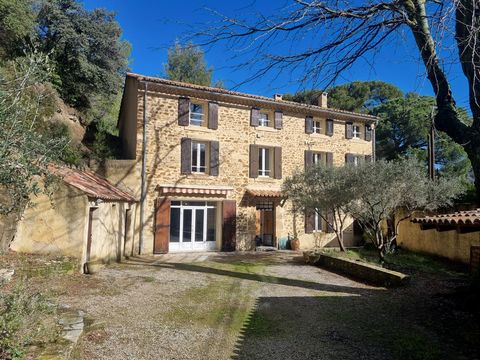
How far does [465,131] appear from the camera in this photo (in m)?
4.68

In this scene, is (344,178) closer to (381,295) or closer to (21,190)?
(381,295)

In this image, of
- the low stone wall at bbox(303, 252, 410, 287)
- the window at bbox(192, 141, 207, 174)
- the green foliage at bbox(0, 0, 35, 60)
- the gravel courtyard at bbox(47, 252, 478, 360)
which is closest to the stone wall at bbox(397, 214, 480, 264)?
the gravel courtyard at bbox(47, 252, 478, 360)

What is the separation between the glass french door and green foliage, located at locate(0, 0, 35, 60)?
10.8m

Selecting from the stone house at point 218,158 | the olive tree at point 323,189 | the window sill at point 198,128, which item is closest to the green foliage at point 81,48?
the stone house at point 218,158

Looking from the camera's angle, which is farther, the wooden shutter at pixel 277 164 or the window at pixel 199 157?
the wooden shutter at pixel 277 164

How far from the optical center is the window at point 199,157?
57.0 feet

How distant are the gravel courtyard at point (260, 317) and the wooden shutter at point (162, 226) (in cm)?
403

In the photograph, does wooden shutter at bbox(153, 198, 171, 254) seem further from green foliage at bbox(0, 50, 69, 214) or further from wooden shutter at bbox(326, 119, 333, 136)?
green foliage at bbox(0, 50, 69, 214)

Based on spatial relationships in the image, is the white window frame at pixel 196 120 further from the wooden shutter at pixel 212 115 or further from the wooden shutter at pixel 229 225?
the wooden shutter at pixel 229 225

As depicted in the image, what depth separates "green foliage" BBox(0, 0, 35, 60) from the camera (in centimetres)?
1570

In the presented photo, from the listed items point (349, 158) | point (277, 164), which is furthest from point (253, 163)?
point (349, 158)

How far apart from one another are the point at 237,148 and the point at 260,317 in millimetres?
12160

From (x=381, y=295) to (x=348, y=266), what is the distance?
2.90 metres

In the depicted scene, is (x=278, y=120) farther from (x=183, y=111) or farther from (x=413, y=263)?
(x=413, y=263)
